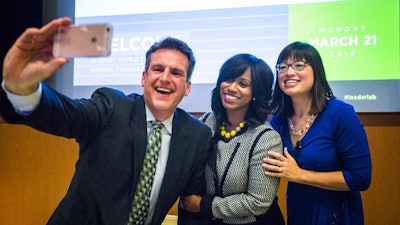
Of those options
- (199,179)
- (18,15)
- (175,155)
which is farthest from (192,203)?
(18,15)

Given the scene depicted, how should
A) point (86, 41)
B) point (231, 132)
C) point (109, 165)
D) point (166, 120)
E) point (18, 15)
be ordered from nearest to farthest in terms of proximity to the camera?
point (86, 41)
point (109, 165)
point (166, 120)
point (231, 132)
point (18, 15)

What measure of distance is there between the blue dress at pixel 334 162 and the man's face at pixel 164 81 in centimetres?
54

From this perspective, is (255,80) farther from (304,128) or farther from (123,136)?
(123,136)

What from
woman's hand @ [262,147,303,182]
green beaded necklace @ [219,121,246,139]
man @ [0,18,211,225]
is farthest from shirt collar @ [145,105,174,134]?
woman's hand @ [262,147,303,182]

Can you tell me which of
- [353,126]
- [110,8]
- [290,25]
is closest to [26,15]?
[110,8]

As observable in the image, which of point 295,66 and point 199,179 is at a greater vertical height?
point 295,66

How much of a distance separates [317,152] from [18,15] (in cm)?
213

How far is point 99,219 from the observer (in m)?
1.30

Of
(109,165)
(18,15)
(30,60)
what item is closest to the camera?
(30,60)

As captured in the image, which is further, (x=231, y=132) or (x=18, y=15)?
(x=18, y=15)

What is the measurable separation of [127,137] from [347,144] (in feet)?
2.68

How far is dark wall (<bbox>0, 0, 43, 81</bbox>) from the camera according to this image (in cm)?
258

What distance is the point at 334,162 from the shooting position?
1530 mm

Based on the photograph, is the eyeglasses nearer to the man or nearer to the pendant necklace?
the pendant necklace
